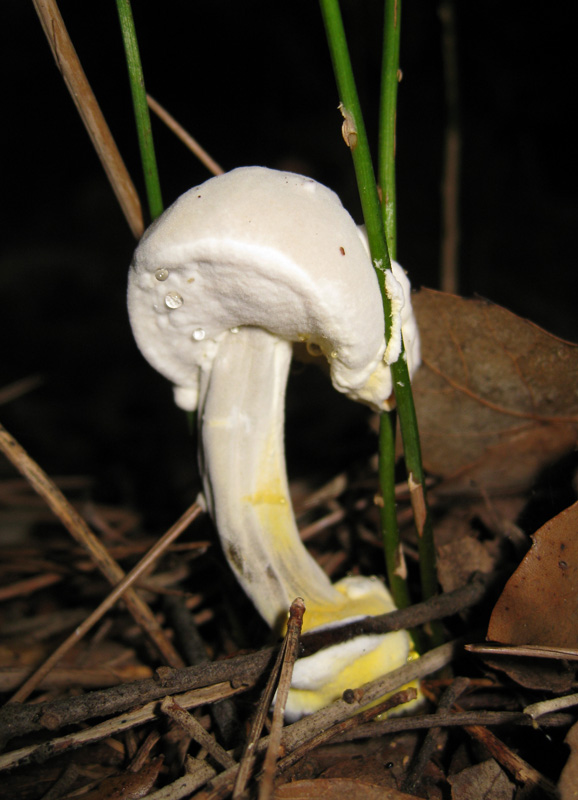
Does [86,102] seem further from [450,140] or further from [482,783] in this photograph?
[450,140]

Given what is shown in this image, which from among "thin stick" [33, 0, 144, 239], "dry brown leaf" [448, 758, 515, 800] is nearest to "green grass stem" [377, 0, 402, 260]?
"thin stick" [33, 0, 144, 239]

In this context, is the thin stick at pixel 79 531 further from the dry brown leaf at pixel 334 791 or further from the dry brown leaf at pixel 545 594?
the dry brown leaf at pixel 545 594

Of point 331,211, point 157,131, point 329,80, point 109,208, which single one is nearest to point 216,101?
point 157,131

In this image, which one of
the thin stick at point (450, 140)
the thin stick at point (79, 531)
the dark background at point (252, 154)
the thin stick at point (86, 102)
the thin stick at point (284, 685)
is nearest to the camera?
the thin stick at point (284, 685)

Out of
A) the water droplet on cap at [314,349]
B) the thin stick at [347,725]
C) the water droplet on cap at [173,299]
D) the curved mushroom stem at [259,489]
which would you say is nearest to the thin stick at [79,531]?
the curved mushroom stem at [259,489]

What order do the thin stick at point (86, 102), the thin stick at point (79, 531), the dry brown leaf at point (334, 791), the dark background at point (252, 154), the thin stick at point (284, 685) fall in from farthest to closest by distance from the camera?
the dark background at point (252, 154)
the thin stick at point (79, 531)
the thin stick at point (86, 102)
the dry brown leaf at point (334, 791)
the thin stick at point (284, 685)

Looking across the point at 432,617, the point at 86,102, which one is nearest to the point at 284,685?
the point at 432,617

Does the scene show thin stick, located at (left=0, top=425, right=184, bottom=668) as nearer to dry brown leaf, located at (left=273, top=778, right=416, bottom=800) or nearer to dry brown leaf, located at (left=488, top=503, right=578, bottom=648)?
dry brown leaf, located at (left=273, top=778, right=416, bottom=800)

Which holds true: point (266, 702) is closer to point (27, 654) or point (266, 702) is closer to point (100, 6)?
point (27, 654)
